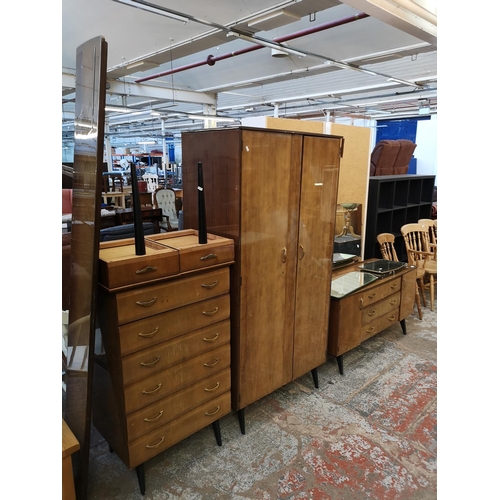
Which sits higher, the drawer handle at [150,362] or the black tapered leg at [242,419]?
the drawer handle at [150,362]

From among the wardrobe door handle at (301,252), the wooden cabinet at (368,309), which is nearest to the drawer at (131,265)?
the wardrobe door handle at (301,252)

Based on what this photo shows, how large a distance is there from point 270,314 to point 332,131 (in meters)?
2.09

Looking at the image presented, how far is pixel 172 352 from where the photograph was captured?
2.01 meters

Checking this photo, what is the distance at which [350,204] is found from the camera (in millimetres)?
4023

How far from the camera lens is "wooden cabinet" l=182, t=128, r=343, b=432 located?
2160 millimetres

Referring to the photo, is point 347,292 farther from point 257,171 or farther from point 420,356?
point 257,171

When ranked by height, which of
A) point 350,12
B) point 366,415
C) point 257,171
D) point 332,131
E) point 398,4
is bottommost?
point 366,415

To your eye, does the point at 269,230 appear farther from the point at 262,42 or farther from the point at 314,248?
the point at 262,42

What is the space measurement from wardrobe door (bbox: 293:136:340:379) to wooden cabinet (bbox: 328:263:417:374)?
0.14 meters

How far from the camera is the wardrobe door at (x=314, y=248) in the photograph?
2.50 meters

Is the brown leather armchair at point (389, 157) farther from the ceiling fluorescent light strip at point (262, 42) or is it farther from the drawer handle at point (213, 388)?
the drawer handle at point (213, 388)

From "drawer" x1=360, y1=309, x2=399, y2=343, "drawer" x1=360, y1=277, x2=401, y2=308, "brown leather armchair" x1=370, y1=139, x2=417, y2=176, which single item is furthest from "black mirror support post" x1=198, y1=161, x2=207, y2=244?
"brown leather armchair" x1=370, y1=139, x2=417, y2=176

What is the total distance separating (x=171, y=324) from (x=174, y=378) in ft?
1.02
